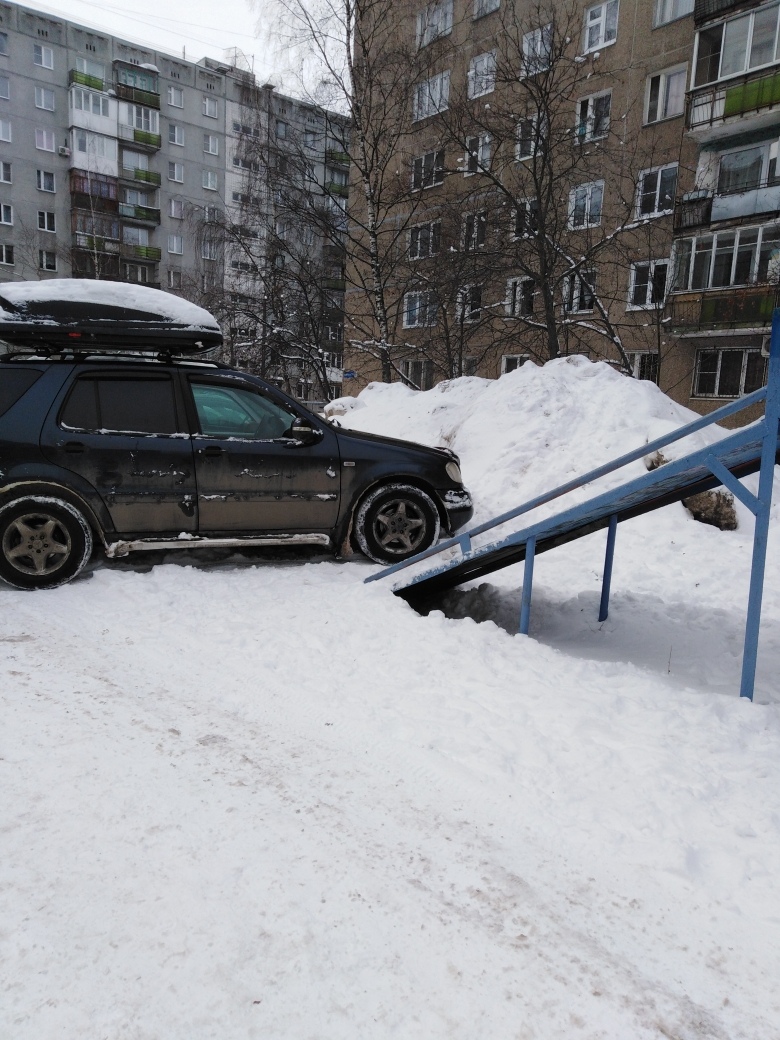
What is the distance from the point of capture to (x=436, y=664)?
4.13 meters

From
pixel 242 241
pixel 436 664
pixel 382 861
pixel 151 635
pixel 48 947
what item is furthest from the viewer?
pixel 242 241

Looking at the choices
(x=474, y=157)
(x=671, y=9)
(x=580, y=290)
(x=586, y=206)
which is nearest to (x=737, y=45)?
(x=671, y=9)

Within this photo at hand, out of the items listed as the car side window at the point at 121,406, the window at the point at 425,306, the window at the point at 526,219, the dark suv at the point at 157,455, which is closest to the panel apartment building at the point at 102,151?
the window at the point at 425,306

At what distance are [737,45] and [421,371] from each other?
1402cm

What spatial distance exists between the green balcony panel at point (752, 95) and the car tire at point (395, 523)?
72.5ft

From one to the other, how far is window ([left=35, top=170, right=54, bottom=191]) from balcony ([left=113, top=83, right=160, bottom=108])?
291 inches

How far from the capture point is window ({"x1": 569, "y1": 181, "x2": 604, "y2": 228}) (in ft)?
63.2

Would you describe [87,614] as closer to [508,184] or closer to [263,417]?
[263,417]

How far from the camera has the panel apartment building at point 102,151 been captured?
142 ft

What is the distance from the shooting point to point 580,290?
877 inches

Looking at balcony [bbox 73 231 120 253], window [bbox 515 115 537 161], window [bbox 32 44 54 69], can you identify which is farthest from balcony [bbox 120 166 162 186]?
window [bbox 515 115 537 161]

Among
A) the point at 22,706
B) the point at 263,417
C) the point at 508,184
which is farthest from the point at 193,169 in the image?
the point at 22,706

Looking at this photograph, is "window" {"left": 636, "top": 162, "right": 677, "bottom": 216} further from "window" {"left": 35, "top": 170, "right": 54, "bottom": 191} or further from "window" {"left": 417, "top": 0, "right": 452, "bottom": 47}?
"window" {"left": 35, "top": 170, "right": 54, "bottom": 191}

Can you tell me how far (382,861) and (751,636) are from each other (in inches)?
94.9
